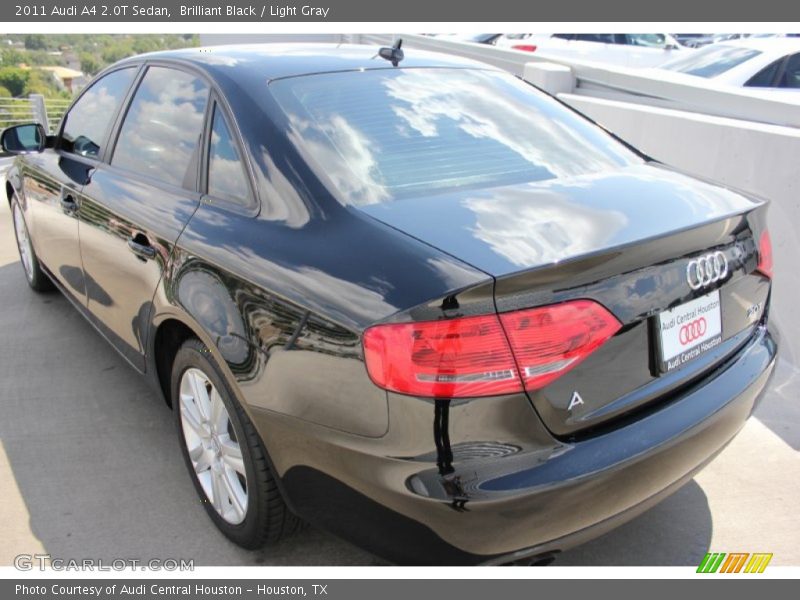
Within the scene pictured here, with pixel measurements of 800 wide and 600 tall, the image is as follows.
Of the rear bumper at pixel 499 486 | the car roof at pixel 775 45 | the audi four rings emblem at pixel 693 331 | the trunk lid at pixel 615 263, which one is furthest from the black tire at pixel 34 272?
the car roof at pixel 775 45

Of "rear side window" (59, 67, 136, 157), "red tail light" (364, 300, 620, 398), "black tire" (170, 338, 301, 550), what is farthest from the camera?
"rear side window" (59, 67, 136, 157)

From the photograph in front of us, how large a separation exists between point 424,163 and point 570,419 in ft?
3.37

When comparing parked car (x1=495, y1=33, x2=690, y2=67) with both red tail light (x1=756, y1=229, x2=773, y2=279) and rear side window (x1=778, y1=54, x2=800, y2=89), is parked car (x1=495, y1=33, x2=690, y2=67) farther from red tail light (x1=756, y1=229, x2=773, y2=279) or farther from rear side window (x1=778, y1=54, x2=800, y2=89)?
red tail light (x1=756, y1=229, x2=773, y2=279)

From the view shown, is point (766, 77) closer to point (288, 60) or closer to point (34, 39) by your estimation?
point (288, 60)

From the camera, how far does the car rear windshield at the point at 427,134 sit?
2350 millimetres

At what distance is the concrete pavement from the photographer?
263 centimetres

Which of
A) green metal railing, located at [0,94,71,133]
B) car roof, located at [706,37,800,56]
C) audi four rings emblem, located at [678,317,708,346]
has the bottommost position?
green metal railing, located at [0,94,71,133]

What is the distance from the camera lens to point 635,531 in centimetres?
271

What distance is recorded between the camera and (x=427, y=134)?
260 cm

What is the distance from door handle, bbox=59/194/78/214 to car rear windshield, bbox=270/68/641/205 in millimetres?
1605

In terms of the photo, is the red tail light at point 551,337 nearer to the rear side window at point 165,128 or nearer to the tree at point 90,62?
the rear side window at point 165,128

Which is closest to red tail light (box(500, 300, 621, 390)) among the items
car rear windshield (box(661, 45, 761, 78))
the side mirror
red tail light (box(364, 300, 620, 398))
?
red tail light (box(364, 300, 620, 398))

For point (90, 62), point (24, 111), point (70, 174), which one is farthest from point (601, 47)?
point (90, 62)

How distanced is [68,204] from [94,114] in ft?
1.69
